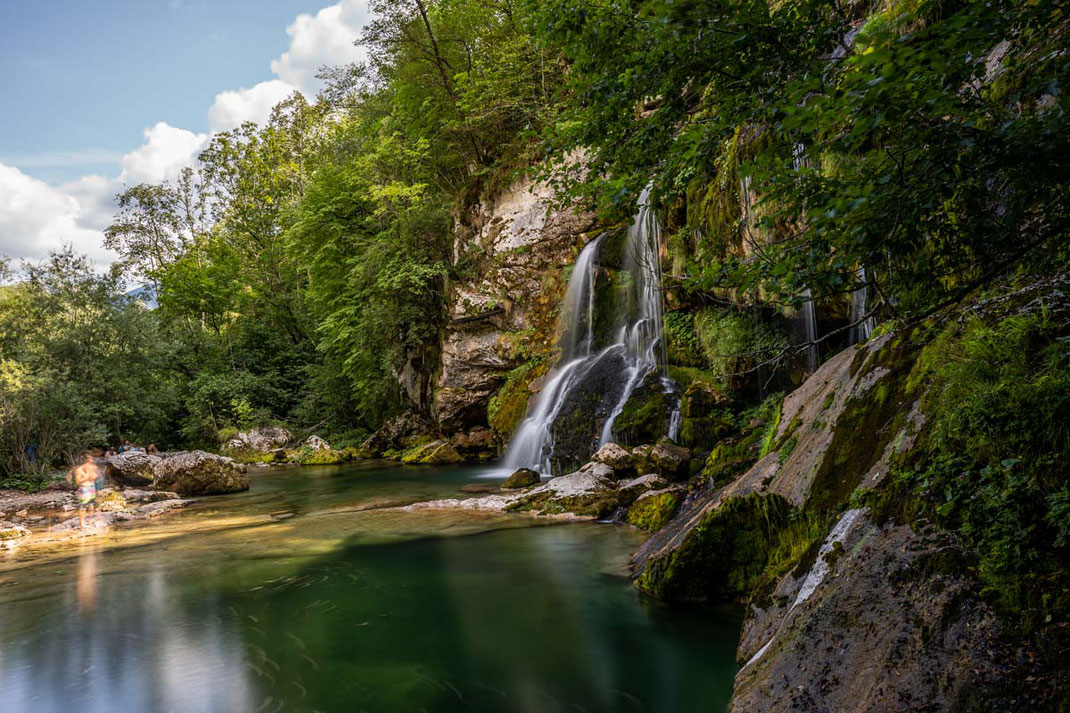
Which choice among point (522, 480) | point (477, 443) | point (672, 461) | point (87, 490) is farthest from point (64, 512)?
point (672, 461)

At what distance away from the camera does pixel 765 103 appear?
3.28m

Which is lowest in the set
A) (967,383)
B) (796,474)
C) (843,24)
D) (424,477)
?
(424,477)

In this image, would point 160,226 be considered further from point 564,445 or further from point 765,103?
point 765,103

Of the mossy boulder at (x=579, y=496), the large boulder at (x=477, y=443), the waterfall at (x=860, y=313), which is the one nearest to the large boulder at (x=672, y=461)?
the mossy boulder at (x=579, y=496)

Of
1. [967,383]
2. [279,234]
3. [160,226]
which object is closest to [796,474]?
[967,383]

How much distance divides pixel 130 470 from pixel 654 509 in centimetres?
1526

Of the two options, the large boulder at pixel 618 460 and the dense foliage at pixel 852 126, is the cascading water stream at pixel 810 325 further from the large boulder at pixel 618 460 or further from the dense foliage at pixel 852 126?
the dense foliage at pixel 852 126

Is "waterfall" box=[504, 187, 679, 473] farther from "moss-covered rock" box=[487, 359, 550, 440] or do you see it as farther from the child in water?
the child in water

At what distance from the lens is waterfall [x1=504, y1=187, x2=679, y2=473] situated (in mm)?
13008

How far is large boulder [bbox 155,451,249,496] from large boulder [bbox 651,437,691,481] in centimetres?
1134

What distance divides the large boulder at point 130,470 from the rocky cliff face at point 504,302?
822cm

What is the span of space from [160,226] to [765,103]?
37070mm

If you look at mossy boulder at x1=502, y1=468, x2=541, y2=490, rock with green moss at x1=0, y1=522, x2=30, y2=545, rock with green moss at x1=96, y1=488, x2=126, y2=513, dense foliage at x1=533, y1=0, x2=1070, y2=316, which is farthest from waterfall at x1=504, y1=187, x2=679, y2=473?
rock with green moss at x1=0, y1=522, x2=30, y2=545

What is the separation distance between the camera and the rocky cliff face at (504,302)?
17469 mm
